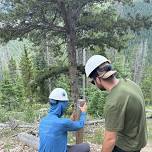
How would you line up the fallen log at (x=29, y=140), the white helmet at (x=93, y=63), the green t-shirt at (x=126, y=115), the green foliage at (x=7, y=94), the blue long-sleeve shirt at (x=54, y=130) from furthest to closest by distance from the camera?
the green foliage at (x=7, y=94) < the fallen log at (x=29, y=140) < the blue long-sleeve shirt at (x=54, y=130) < the white helmet at (x=93, y=63) < the green t-shirt at (x=126, y=115)

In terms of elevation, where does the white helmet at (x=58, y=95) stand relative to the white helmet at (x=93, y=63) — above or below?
below

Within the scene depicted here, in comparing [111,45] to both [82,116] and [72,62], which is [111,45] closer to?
[72,62]

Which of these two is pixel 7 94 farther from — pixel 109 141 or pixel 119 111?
pixel 119 111

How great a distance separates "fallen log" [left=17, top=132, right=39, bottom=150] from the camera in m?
9.43

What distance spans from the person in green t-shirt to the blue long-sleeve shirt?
1.36 meters

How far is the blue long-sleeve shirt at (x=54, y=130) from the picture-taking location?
231 inches

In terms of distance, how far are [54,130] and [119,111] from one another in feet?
5.69

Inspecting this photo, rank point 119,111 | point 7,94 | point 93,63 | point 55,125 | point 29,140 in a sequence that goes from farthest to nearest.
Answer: point 7,94 → point 29,140 → point 55,125 → point 93,63 → point 119,111

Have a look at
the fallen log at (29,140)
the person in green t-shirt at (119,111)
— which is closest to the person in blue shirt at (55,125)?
the person in green t-shirt at (119,111)

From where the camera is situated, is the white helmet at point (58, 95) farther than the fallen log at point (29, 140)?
No

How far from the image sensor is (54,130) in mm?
5867

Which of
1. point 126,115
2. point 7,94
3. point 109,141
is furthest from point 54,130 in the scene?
point 7,94

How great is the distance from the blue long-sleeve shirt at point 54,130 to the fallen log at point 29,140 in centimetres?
339

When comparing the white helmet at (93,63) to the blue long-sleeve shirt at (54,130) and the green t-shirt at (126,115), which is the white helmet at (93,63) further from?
the blue long-sleeve shirt at (54,130)
